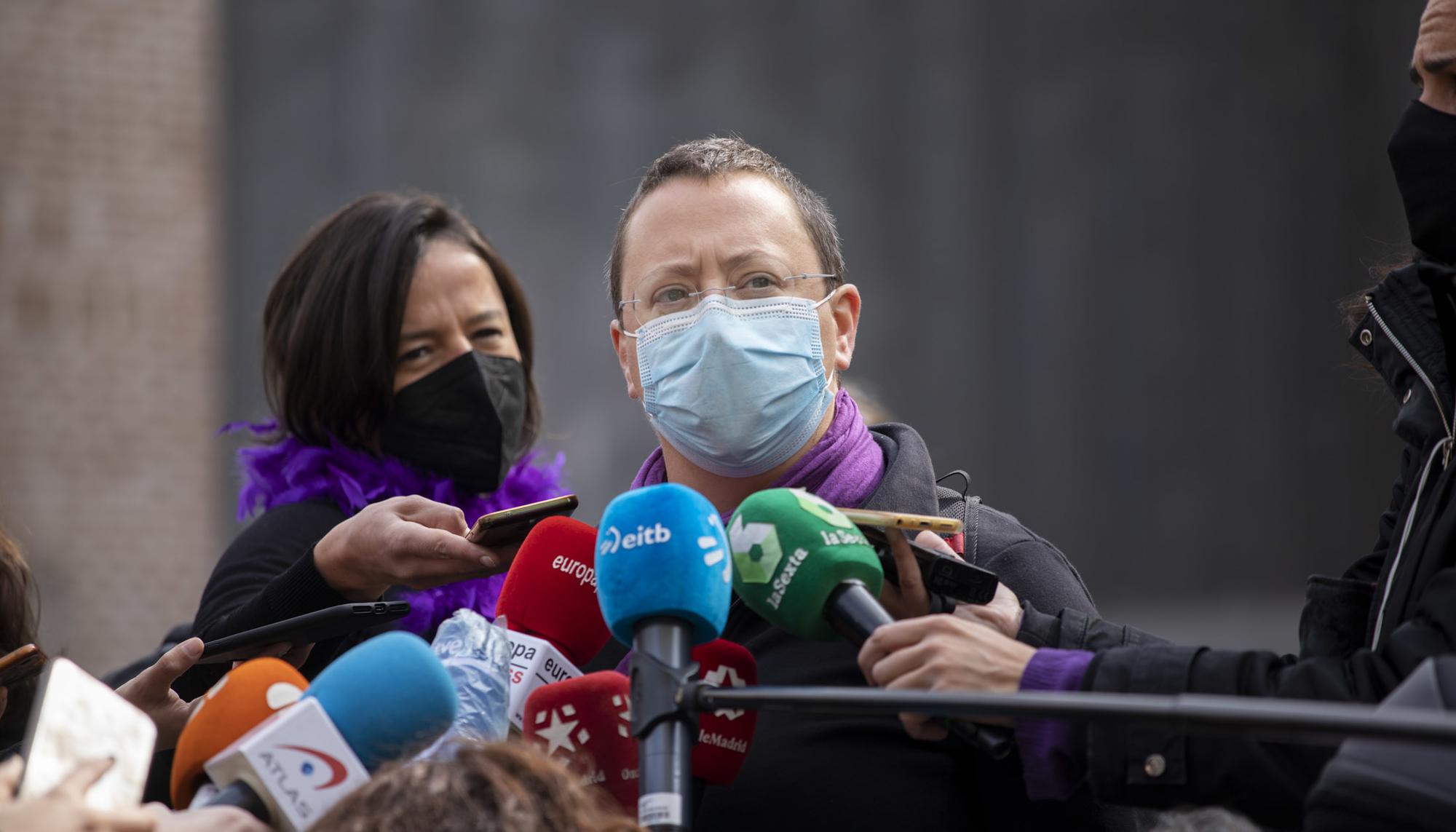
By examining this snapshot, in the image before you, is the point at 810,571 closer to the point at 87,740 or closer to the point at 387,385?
the point at 87,740

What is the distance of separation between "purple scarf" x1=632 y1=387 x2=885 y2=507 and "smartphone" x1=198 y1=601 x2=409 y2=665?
1.66 feet

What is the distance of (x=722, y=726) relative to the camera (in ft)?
6.69

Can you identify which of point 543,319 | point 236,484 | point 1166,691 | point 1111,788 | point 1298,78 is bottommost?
point 236,484

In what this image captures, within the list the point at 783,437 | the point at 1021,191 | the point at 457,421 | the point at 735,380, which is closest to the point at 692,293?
the point at 735,380

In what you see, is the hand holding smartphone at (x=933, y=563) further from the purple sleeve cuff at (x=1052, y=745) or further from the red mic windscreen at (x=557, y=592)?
the red mic windscreen at (x=557, y=592)

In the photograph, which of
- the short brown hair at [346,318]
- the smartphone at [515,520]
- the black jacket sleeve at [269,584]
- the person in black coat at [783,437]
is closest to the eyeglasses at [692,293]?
the person in black coat at [783,437]

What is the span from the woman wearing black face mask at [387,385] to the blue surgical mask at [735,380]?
2.82 feet

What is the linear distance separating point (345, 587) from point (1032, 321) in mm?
6754

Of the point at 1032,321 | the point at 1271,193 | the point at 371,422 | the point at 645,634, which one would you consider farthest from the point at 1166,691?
the point at 1271,193

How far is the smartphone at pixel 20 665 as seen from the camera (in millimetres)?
2074

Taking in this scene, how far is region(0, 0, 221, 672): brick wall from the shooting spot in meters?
7.40

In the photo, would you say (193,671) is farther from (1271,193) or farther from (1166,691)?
(1271,193)

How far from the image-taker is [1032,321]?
888cm

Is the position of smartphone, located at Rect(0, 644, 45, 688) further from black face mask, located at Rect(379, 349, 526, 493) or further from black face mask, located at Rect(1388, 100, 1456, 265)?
black face mask, located at Rect(1388, 100, 1456, 265)
